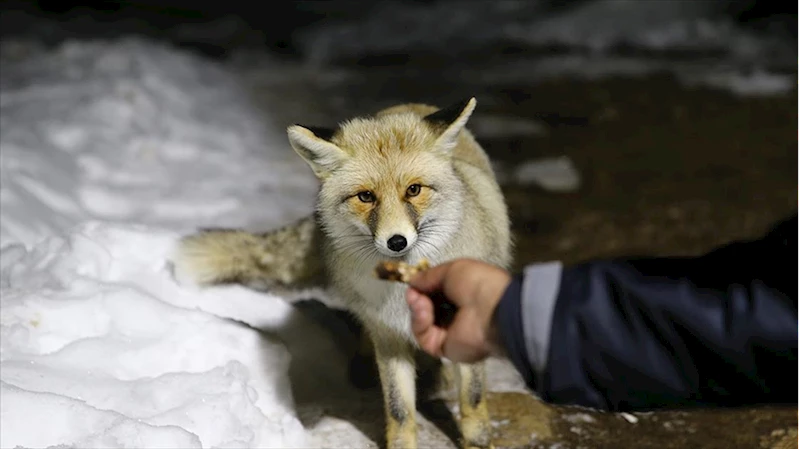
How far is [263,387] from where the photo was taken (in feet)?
11.9

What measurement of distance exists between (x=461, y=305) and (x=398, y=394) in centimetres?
180

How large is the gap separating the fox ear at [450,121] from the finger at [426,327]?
153 centimetres

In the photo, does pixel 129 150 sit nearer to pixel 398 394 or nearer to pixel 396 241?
pixel 398 394

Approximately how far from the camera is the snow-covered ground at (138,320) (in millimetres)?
3234

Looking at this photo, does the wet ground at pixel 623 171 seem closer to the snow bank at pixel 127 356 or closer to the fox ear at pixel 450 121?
the snow bank at pixel 127 356

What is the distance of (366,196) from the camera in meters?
3.11

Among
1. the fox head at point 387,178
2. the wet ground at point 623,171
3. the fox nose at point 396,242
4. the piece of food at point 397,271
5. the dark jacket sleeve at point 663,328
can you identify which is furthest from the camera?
the wet ground at point 623,171

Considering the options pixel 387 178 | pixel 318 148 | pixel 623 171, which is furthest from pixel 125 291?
pixel 623 171

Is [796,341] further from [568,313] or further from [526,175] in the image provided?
[526,175]

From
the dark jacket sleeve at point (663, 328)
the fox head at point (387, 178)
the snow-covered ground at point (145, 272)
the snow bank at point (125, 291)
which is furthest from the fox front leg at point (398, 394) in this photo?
the dark jacket sleeve at point (663, 328)

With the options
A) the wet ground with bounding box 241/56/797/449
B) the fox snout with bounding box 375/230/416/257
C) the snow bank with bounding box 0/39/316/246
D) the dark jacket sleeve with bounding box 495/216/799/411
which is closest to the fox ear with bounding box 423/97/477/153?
the fox snout with bounding box 375/230/416/257

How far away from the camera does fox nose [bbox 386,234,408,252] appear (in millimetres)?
2914

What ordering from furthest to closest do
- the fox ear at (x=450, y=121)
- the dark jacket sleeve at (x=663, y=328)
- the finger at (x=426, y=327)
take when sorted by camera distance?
the fox ear at (x=450, y=121) → the finger at (x=426, y=327) → the dark jacket sleeve at (x=663, y=328)

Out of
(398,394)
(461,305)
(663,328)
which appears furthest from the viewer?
(398,394)
